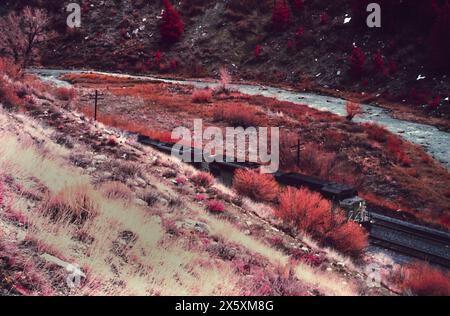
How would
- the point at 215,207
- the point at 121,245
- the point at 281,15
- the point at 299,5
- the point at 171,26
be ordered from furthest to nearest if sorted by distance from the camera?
1. the point at 171,26
2. the point at 299,5
3. the point at 281,15
4. the point at 215,207
5. the point at 121,245

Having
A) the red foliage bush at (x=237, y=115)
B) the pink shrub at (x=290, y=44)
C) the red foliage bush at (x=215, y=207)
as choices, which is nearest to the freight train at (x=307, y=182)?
the red foliage bush at (x=215, y=207)

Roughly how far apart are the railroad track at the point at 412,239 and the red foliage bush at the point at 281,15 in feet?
136

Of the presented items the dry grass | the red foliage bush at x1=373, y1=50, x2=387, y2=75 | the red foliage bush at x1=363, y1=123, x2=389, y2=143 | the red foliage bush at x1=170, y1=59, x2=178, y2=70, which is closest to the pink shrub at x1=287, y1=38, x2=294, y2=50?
the red foliage bush at x1=373, y1=50, x2=387, y2=75

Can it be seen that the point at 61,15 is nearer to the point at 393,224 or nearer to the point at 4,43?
the point at 4,43

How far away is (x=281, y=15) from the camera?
56.3m

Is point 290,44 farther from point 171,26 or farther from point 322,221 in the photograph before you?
point 322,221

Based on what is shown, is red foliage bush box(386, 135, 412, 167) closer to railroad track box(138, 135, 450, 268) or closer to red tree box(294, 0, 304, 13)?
railroad track box(138, 135, 450, 268)

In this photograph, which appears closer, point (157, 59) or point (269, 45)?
point (269, 45)

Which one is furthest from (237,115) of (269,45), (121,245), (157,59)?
(121,245)

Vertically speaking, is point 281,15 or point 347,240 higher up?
point 281,15

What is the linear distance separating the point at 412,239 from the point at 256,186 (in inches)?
217

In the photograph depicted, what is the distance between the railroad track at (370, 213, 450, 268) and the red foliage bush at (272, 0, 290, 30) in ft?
136
